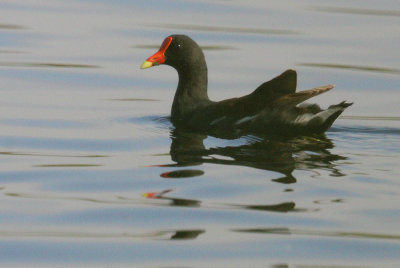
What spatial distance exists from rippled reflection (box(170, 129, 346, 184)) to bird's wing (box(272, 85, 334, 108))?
0.29 metres

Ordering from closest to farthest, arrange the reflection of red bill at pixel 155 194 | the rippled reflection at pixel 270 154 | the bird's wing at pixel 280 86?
the reflection of red bill at pixel 155 194 → the rippled reflection at pixel 270 154 → the bird's wing at pixel 280 86

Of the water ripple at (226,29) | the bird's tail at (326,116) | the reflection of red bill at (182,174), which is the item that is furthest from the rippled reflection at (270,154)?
the water ripple at (226,29)

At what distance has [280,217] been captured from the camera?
617 cm

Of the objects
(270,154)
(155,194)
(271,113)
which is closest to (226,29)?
(271,113)

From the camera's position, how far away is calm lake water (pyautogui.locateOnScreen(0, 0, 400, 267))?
572 cm

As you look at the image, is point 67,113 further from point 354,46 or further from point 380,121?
point 354,46

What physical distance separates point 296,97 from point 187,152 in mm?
1096

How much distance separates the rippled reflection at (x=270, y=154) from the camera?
24.8 feet

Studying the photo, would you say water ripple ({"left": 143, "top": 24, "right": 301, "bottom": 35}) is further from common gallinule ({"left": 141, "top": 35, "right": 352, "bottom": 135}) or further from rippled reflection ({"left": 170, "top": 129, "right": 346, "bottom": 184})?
rippled reflection ({"left": 170, "top": 129, "right": 346, "bottom": 184})

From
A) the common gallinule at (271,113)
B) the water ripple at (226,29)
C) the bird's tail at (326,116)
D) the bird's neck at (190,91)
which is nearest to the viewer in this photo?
the common gallinule at (271,113)

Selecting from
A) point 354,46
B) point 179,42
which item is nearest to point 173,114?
point 179,42

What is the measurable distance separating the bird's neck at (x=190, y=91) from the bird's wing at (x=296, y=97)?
1.05 metres

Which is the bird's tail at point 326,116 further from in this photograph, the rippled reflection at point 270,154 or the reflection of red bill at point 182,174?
the reflection of red bill at point 182,174

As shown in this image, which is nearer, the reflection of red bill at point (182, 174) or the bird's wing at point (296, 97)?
the reflection of red bill at point (182, 174)
